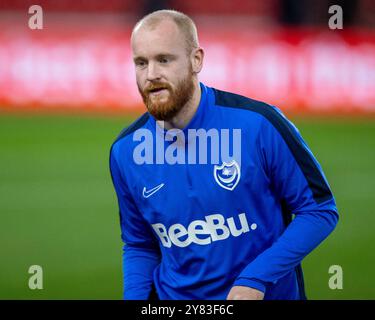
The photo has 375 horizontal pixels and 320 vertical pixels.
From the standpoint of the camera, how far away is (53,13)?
32.2ft

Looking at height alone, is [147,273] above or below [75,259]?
above

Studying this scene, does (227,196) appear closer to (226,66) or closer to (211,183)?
(211,183)

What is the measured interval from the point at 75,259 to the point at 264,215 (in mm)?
3529

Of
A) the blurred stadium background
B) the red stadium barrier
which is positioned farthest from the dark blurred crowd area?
the red stadium barrier

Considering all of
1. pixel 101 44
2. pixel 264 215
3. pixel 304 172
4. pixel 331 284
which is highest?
pixel 101 44

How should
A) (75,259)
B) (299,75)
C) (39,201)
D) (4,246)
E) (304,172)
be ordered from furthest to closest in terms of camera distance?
(299,75), (39,201), (4,246), (75,259), (304,172)

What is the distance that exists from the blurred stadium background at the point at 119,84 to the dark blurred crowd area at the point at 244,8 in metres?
0.02

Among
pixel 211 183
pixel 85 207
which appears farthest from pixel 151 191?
pixel 85 207

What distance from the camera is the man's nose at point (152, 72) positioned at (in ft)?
7.09

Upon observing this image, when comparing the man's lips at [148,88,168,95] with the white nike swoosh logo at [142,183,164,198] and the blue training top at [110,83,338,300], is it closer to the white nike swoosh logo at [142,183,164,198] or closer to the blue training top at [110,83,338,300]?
the blue training top at [110,83,338,300]

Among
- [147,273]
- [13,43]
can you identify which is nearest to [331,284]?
[147,273]

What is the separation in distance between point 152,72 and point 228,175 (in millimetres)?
389
